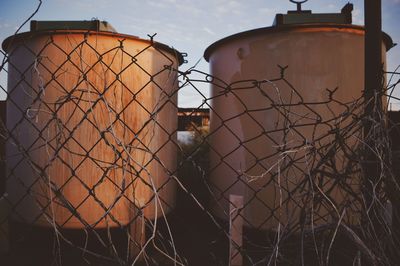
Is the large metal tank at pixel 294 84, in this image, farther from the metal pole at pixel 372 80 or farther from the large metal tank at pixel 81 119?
the metal pole at pixel 372 80

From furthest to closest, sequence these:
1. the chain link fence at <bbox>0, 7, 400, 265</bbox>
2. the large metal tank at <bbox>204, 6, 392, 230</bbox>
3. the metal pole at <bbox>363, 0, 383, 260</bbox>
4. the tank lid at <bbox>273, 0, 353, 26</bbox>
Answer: the tank lid at <bbox>273, 0, 353, 26</bbox>
the large metal tank at <bbox>204, 6, 392, 230</bbox>
the chain link fence at <bbox>0, 7, 400, 265</bbox>
the metal pole at <bbox>363, 0, 383, 260</bbox>

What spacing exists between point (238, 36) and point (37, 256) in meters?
1.82

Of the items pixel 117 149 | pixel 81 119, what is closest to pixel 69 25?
pixel 81 119

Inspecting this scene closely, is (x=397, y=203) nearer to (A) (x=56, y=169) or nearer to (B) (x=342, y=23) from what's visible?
(B) (x=342, y=23)

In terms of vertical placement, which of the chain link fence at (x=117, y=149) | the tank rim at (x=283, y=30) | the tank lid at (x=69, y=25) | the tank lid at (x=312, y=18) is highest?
the tank lid at (x=312, y=18)

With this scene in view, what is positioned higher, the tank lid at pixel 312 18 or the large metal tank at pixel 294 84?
the tank lid at pixel 312 18

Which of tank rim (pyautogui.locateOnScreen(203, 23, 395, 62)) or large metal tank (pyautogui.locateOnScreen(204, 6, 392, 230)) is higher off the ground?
tank rim (pyautogui.locateOnScreen(203, 23, 395, 62))

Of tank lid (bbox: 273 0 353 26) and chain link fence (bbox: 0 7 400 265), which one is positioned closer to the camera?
chain link fence (bbox: 0 7 400 265)

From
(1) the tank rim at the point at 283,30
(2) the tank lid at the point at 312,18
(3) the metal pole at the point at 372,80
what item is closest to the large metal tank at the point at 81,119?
(1) the tank rim at the point at 283,30

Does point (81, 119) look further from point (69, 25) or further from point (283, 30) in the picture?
point (283, 30)

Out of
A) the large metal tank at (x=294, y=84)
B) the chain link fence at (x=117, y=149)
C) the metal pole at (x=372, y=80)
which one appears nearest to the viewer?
the metal pole at (x=372, y=80)

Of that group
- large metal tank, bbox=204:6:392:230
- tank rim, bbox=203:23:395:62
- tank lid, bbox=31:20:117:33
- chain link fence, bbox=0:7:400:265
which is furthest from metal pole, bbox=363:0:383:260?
tank lid, bbox=31:20:117:33

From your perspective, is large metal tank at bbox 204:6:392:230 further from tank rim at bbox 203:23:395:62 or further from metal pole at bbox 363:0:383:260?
metal pole at bbox 363:0:383:260

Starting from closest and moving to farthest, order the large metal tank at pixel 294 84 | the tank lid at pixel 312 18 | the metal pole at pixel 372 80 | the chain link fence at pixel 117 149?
the metal pole at pixel 372 80 < the chain link fence at pixel 117 149 < the large metal tank at pixel 294 84 < the tank lid at pixel 312 18
